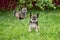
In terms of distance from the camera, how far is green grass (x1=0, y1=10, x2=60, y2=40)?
7.34m

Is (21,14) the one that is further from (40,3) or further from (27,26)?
(27,26)

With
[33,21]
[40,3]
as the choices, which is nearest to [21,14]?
[40,3]

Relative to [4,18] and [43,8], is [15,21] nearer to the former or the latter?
[4,18]

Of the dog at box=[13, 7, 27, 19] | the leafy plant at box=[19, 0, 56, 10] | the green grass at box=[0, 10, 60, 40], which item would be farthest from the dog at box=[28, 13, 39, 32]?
the leafy plant at box=[19, 0, 56, 10]

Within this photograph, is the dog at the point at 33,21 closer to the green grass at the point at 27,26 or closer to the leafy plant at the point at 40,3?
the green grass at the point at 27,26

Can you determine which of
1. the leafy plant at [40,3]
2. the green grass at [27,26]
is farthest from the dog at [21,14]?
the leafy plant at [40,3]

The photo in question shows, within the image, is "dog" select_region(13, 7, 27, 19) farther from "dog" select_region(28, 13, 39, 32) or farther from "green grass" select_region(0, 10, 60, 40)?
"dog" select_region(28, 13, 39, 32)

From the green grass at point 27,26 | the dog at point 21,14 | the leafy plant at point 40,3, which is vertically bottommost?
the green grass at point 27,26

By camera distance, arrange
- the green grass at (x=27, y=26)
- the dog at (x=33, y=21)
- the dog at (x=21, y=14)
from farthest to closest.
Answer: the dog at (x=21, y=14)
the dog at (x=33, y=21)
the green grass at (x=27, y=26)

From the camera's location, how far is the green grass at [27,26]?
734 cm

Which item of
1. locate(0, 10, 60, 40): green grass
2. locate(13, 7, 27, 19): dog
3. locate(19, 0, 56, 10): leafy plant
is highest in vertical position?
locate(19, 0, 56, 10): leafy plant

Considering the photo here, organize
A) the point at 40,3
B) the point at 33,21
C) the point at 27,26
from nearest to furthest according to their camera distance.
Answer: the point at 33,21 < the point at 27,26 < the point at 40,3

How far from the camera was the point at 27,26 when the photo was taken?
8.22m

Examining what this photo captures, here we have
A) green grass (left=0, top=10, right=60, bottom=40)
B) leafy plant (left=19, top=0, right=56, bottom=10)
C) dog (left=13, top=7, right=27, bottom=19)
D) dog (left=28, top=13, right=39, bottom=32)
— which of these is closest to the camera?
green grass (left=0, top=10, right=60, bottom=40)
